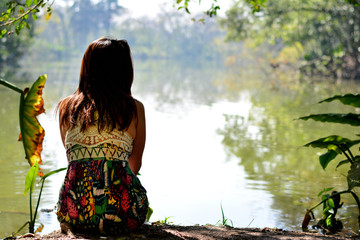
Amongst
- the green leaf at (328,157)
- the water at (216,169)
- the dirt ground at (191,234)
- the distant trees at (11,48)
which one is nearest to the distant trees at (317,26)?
the distant trees at (11,48)

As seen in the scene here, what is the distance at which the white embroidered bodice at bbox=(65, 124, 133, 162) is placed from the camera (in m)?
2.25

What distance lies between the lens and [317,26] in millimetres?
28094

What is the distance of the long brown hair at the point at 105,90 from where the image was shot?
7.33 ft

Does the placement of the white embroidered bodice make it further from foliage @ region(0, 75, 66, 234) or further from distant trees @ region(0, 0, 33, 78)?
distant trees @ region(0, 0, 33, 78)

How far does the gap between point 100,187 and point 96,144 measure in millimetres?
194

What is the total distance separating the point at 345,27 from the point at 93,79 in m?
24.8

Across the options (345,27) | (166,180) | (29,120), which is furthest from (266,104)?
(345,27)

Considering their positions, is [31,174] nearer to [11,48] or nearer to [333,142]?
[333,142]

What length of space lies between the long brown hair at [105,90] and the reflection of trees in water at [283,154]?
197 centimetres

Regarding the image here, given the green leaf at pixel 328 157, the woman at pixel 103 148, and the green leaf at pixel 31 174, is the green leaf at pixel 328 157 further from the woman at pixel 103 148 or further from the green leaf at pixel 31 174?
the green leaf at pixel 31 174

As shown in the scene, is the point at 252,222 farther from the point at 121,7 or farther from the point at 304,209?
the point at 121,7

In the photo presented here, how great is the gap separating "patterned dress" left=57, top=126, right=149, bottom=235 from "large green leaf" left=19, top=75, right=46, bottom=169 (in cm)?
35

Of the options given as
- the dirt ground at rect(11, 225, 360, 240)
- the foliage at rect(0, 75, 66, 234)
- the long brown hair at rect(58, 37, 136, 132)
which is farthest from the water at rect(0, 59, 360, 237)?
the long brown hair at rect(58, 37, 136, 132)

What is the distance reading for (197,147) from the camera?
708 centimetres
